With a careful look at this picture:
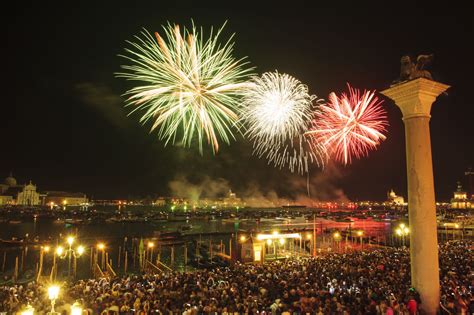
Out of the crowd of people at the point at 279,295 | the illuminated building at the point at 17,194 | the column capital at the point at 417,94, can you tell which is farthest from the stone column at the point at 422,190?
the illuminated building at the point at 17,194

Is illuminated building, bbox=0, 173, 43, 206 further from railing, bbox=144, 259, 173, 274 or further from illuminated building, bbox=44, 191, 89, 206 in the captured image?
railing, bbox=144, 259, 173, 274

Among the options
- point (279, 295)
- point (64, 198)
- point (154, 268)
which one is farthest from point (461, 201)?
point (64, 198)

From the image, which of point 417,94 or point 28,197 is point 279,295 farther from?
point 28,197

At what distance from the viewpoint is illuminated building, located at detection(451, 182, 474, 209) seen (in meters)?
138

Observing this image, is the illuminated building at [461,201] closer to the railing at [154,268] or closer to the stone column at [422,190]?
the railing at [154,268]

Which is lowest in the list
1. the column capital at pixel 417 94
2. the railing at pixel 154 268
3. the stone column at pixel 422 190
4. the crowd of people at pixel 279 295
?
the railing at pixel 154 268

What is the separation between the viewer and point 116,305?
31.3ft

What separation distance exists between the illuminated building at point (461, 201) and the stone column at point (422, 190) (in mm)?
156053

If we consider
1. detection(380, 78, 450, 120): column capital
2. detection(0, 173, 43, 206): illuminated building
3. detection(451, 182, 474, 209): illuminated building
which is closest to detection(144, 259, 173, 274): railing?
detection(380, 78, 450, 120): column capital

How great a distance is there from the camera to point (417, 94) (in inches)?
308

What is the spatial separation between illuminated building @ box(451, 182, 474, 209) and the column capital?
156065 millimetres

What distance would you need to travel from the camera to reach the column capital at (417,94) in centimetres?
→ 777

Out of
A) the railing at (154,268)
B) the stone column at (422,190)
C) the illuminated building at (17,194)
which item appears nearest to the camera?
the stone column at (422,190)

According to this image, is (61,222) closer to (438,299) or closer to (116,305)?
(116,305)
